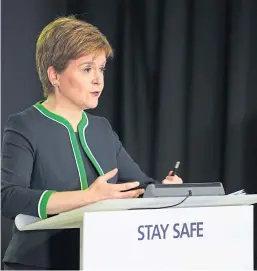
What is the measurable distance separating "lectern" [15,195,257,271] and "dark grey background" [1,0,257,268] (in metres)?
0.77

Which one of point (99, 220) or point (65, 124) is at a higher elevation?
point (65, 124)

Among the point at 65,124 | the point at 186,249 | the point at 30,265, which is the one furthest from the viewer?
the point at 65,124

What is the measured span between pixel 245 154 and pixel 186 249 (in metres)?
1.17

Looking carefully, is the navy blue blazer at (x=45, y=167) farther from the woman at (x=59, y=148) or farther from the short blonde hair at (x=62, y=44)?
the short blonde hair at (x=62, y=44)

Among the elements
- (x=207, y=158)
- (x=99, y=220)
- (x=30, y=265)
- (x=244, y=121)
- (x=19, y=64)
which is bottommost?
(x=30, y=265)

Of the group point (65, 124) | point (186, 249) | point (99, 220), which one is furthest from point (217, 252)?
point (65, 124)

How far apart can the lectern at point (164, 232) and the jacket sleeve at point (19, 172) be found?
0.06m

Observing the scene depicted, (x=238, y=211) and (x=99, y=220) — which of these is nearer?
(x=99, y=220)

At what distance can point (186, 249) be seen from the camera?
1425 millimetres

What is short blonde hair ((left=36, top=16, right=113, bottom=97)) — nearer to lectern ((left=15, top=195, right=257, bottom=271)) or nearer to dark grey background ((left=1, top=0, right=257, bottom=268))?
dark grey background ((left=1, top=0, right=257, bottom=268))

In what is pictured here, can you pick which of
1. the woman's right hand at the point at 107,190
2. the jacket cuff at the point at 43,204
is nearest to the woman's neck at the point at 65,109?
the jacket cuff at the point at 43,204

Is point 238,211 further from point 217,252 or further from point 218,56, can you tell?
point 218,56

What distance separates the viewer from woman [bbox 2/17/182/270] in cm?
166

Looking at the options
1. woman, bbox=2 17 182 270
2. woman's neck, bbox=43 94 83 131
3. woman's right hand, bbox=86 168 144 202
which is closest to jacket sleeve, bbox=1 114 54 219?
woman, bbox=2 17 182 270
